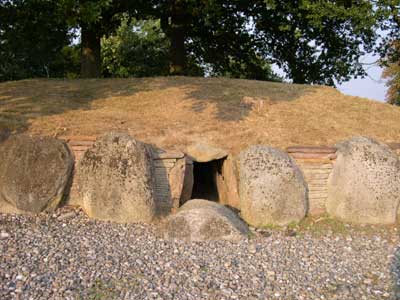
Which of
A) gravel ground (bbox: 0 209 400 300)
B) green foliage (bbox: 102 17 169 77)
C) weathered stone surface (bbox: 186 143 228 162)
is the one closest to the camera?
gravel ground (bbox: 0 209 400 300)

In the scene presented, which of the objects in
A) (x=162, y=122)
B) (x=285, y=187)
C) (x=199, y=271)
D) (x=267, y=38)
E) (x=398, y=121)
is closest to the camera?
(x=199, y=271)

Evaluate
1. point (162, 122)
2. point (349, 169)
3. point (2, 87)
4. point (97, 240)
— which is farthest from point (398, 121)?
point (2, 87)

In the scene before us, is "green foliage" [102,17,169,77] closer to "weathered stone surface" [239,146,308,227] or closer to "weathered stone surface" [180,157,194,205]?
"weathered stone surface" [180,157,194,205]

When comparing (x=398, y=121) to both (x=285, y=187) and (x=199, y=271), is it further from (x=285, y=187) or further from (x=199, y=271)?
(x=199, y=271)

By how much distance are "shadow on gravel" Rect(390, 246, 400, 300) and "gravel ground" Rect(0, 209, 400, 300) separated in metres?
0.01

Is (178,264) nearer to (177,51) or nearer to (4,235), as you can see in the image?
(4,235)

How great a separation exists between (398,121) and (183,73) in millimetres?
7626

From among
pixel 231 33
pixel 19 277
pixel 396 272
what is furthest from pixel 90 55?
pixel 396 272

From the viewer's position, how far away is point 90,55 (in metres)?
15.3

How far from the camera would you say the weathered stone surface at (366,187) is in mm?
8039

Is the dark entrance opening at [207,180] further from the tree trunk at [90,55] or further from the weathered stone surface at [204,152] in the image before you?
the tree trunk at [90,55]

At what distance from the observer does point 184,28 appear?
1606 centimetres

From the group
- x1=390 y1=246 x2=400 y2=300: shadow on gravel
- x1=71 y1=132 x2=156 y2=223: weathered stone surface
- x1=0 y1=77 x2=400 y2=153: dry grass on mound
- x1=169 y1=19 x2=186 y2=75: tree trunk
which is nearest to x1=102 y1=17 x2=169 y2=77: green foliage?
x1=169 y1=19 x2=186 y2=75: tree trunk

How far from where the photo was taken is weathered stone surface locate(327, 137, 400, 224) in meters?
8.04
